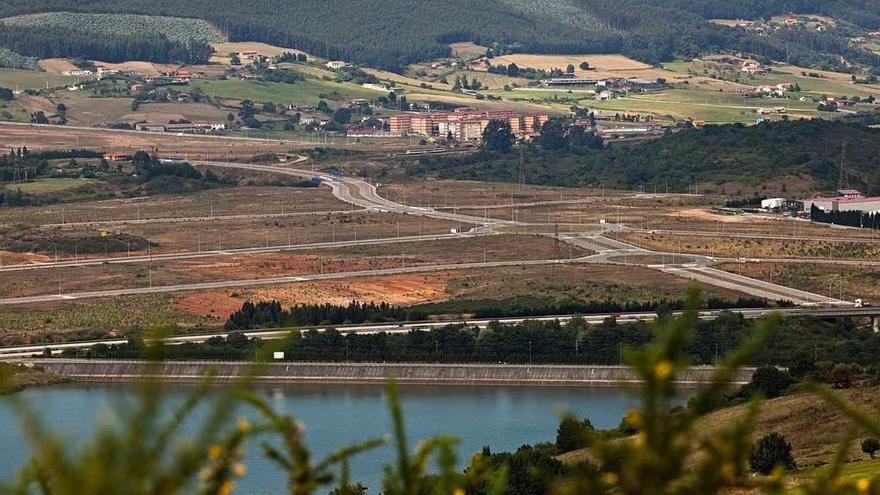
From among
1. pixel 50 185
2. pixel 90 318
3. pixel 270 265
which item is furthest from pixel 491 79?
pixel 90 318

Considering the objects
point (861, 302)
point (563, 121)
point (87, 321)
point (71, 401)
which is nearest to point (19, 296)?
point (87, 321)

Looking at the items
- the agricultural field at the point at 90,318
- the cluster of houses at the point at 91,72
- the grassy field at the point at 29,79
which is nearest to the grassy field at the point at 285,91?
the cluster of houses at the point at 91,72

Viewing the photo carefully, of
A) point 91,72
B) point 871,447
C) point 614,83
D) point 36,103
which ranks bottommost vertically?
point 36,103

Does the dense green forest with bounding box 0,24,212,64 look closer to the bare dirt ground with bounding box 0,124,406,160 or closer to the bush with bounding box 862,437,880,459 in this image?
the bare dirt ground with bounding box 0,124,406,160

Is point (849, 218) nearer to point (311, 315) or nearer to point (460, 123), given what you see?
point (311, 315)

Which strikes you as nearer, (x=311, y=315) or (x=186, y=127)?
(x=311, y=315)

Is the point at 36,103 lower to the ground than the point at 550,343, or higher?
higher

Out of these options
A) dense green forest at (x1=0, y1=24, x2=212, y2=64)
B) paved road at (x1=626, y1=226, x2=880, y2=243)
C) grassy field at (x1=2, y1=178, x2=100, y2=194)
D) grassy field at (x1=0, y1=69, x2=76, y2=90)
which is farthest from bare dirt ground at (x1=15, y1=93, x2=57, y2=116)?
paved road at (x1=626, y1=226, x2=880, y2=243)
